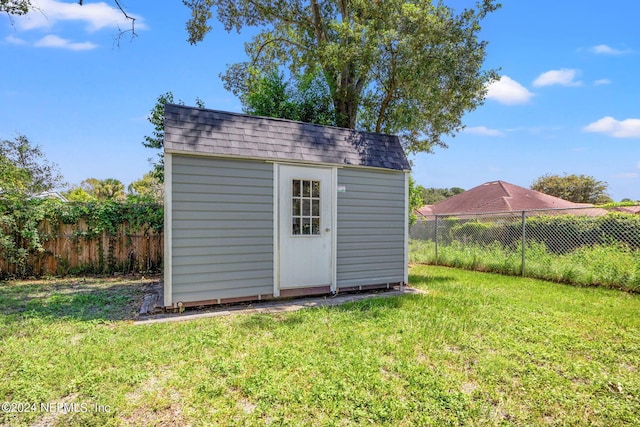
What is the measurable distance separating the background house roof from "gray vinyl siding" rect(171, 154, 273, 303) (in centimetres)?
1144

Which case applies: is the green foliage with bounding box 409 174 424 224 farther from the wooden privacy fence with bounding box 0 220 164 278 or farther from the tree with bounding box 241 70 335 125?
the wooden privacy fence with bounding box 0 220 164 278

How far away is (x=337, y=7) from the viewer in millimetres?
8508

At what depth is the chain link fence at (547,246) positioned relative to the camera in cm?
567

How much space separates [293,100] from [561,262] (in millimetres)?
6583

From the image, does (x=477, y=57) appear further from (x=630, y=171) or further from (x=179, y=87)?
(x=630, y=171)

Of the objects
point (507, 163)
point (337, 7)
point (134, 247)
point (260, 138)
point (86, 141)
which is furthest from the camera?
point (507, 163)

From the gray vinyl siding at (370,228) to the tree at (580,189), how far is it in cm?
2498

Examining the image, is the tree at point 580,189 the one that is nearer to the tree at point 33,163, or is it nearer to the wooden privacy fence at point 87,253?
the wooden privacy fence at point 87,253

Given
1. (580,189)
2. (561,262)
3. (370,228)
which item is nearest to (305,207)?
(370,228)

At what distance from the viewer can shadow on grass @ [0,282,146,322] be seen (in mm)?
3945

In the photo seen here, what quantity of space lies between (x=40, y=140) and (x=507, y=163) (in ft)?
74.4

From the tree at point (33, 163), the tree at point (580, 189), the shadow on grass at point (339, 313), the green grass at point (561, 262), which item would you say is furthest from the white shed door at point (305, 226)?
the tree at point (580, 189)

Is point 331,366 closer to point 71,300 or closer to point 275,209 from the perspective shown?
point 275,209

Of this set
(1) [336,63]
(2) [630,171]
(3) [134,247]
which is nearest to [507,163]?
(2) [630,171]
